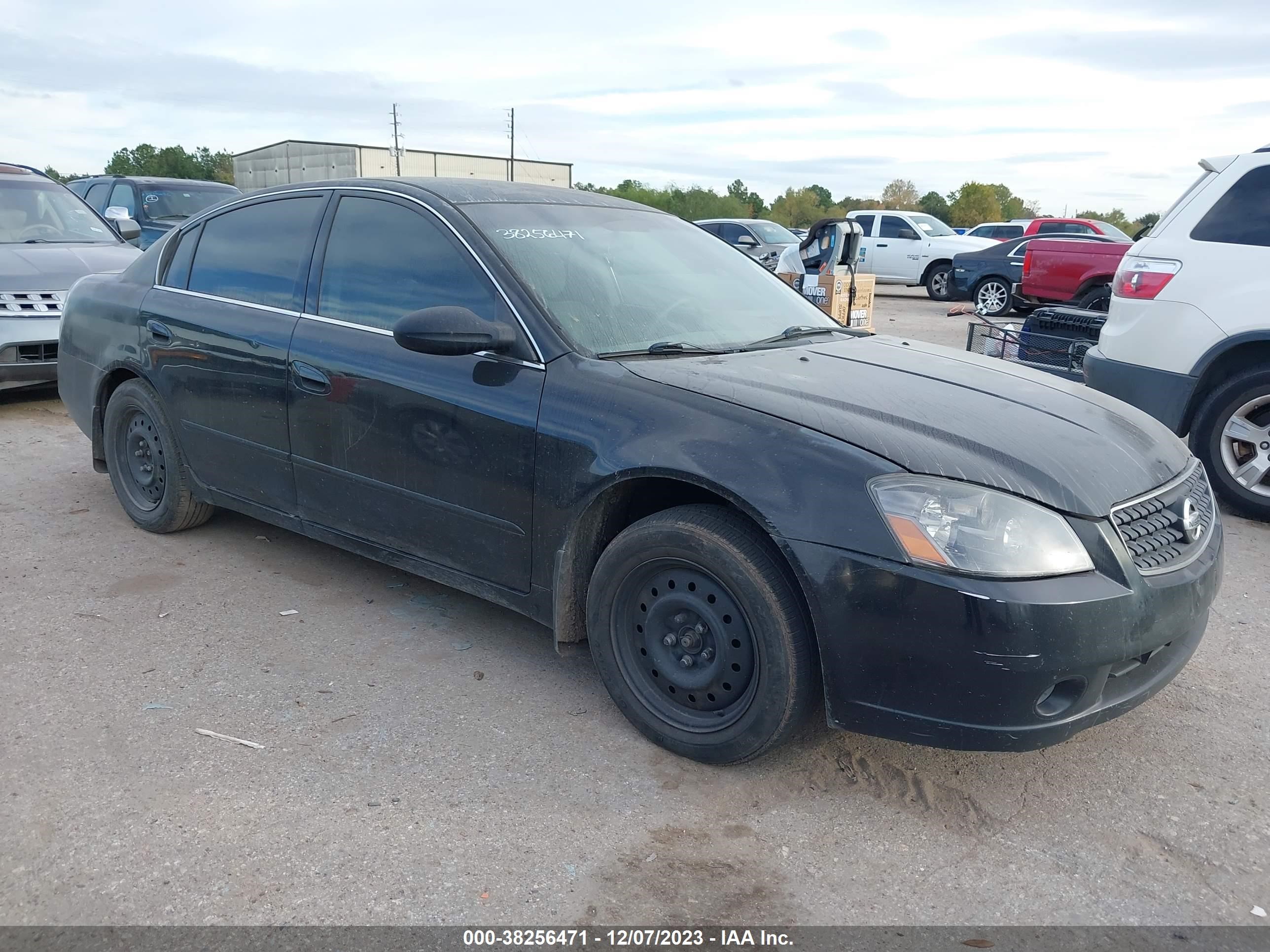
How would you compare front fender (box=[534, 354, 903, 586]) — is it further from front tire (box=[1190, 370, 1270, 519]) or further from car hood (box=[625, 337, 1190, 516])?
front tire (box=[1190, 370, 1270, 519])

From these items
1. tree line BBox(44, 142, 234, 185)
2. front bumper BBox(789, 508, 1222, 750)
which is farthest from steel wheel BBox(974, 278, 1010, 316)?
tree line BBox(44, 142, 234, 185)

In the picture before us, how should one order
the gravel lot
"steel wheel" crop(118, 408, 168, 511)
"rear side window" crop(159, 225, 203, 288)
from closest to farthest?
the gravel lot
"rear side window" crop(159, 225, 203, 288)
"steel wheel" crop(118, 408, 168, 511)

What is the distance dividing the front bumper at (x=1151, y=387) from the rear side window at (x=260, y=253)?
165 inches

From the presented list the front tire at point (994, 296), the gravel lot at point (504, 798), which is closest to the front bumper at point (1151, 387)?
the gravel lot at point (504, 798)

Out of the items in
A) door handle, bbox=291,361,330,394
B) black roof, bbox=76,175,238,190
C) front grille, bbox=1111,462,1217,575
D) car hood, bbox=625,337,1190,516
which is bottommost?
front grille, bbox=1111,462,1217,575

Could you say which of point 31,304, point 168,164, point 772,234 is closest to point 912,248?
point 772,234

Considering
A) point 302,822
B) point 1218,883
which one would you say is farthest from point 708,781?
point 1218,883

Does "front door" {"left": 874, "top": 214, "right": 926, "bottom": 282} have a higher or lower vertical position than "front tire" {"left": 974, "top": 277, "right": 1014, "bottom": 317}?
higher

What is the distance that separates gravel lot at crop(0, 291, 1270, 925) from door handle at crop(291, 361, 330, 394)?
2.95 ft

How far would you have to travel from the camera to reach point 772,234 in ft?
65.3

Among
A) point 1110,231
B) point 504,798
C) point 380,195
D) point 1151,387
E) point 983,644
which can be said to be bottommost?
point 504,798

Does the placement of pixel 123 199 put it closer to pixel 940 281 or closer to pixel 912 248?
pixel 912 248

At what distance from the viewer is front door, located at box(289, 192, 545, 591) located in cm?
326

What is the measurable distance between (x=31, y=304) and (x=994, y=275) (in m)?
14.3
